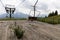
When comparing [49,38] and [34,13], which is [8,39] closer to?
[49,38]

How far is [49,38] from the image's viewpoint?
24688mm

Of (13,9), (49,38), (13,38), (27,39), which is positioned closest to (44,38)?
(49,38)

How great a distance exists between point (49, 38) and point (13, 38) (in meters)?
4.75

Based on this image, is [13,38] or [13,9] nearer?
[13,38]

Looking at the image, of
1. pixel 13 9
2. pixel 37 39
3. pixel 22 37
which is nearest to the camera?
pixel 37 39

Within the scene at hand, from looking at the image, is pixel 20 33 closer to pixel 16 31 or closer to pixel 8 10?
pixel 16 31

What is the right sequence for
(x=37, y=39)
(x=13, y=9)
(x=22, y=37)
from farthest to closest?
(x=13, y=9) < (x=22, y=37) < (x=37, y=39)

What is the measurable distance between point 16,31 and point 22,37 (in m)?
1.56

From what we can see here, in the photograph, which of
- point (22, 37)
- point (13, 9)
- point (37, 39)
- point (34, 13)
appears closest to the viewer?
point (37, 39)

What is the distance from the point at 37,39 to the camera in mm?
24359

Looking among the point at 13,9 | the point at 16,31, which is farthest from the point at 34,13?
the point at 16,31

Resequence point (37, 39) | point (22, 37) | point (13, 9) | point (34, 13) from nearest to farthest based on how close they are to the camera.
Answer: point (37, 39) < point (22, 37) < point (13, 9) < point (34, 13)

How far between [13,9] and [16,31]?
45997 mm

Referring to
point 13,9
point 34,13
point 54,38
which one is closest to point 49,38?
point 54,38
